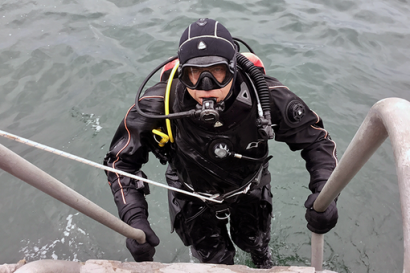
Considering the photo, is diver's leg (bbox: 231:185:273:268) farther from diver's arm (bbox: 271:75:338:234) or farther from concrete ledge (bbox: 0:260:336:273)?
concrete ledge (bbox: 0:260:336:273)

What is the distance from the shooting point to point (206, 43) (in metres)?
1.98

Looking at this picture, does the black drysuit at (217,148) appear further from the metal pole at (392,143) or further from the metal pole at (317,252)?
→ the metal pole at (392,143)

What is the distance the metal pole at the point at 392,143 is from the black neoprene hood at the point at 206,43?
99 centimetres

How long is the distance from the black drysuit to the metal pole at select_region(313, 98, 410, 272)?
0.82m

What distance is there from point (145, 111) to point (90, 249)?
2133 mm

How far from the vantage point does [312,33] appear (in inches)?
238

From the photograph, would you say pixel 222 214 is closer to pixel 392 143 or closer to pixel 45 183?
pixel 45 183

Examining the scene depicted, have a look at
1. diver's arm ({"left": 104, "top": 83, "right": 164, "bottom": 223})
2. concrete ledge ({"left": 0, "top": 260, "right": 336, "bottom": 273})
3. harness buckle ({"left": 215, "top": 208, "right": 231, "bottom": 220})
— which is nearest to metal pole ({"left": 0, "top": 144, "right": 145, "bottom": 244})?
concrete ledge ({"left": 0, "top": 260, "right": 336, "bottom": 273})

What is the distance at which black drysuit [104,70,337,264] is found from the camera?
86.6 inches

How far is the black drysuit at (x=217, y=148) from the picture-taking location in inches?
86.6

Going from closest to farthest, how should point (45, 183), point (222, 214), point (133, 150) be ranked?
1. point (45, 183)
2. point (133, 150)
3. point (222, 214)

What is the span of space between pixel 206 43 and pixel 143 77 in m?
3.51

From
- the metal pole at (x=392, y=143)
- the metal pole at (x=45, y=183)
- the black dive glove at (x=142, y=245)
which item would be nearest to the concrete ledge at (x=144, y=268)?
the metal pole at (x=45, y=183)

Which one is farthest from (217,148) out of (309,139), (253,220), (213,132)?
(253,220)
